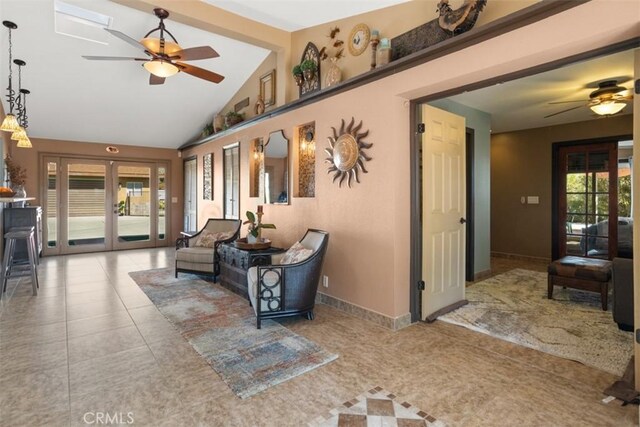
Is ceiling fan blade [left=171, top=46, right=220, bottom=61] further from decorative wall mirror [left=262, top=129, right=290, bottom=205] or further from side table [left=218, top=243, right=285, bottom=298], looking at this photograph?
side table [left=218, top=243, right=285, bottom=298]

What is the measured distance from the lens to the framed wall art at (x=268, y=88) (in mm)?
5254

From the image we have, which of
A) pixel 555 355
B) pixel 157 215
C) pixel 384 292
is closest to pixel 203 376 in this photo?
pixel 384 292

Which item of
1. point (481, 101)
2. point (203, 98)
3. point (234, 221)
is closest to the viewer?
point (481, 101)

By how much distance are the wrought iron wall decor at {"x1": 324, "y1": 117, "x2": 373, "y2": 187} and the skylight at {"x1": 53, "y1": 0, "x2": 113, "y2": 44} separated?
3253 mm

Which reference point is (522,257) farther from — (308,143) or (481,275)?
(308,143)

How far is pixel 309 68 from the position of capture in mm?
4250

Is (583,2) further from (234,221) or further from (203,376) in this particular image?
(234,221)

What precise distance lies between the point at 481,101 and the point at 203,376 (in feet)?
15.2

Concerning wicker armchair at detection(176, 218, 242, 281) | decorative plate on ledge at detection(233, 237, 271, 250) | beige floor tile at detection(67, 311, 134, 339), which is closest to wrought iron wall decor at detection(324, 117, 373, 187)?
decorative plate on ledge at detection(233, 237, 271, 250)

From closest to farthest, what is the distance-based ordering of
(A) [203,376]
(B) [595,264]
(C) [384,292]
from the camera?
(A) [203,376], (C) [384,292], (B) [595,264]

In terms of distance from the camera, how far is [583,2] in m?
2.04

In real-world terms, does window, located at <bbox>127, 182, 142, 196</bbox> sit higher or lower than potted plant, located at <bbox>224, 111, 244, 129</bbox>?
lower

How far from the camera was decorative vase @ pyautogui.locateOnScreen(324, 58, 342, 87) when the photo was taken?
387cm

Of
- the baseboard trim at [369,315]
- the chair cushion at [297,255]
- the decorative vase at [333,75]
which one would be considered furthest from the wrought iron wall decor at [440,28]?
the baseboard trim at [369,315]
